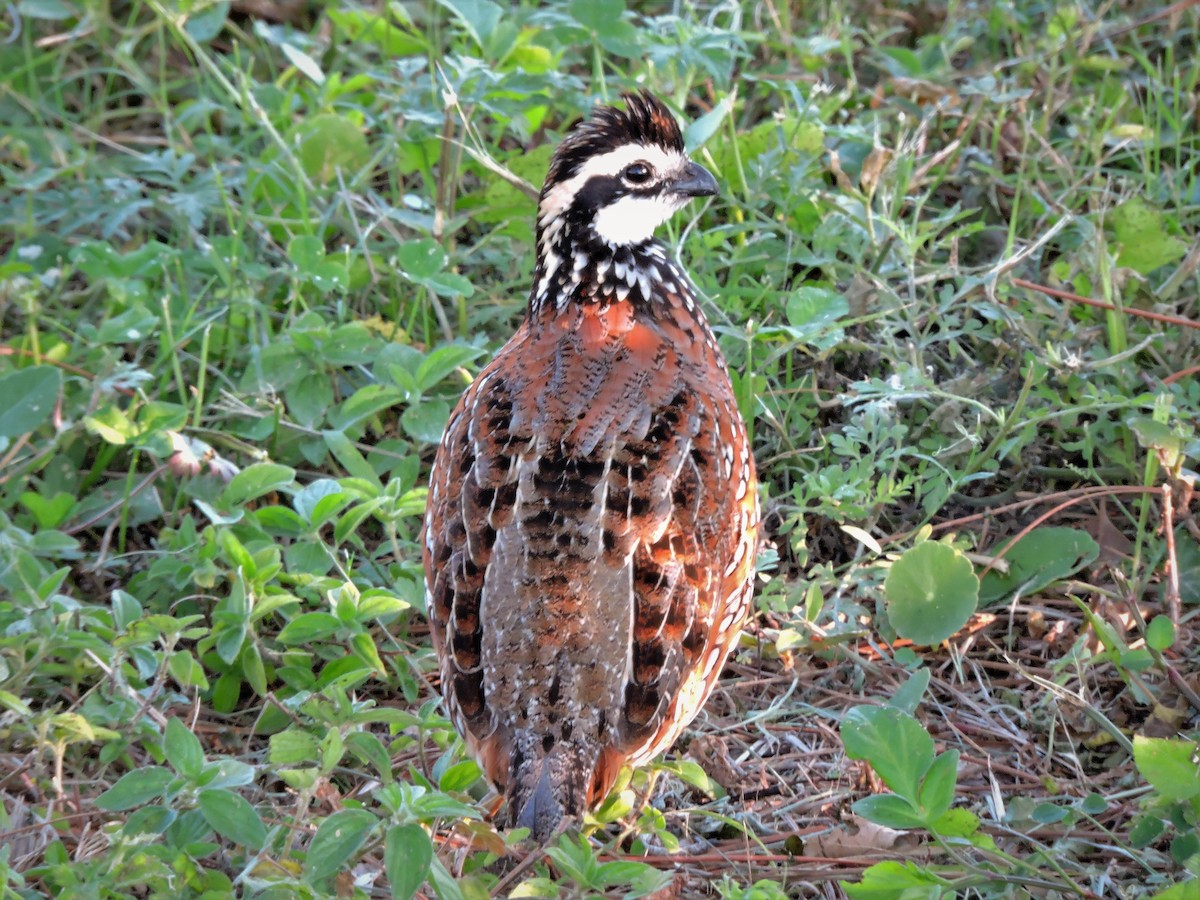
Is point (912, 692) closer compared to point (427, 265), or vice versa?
point (912, 692)

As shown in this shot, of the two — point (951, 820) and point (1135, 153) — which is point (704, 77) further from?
point (951, 820)

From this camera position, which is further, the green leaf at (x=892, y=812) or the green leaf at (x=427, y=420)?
the green leaf at (x=427, y=420)

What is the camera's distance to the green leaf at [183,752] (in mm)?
3406

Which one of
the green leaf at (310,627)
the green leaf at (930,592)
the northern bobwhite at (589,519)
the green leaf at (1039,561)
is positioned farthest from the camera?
the green leaf at (1039,561)

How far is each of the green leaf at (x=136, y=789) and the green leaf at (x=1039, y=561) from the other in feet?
7.89

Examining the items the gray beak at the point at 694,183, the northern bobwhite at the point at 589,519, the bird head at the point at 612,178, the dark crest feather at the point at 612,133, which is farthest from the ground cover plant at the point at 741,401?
the dark crest feather at the point at 612,133

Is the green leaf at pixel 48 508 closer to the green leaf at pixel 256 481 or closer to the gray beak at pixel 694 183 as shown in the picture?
the green leaf at pixel 256 481

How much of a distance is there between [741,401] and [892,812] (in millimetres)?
1781

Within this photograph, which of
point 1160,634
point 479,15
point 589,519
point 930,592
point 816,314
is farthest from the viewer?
point 479,15

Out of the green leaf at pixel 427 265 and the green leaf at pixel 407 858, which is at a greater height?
the green leaf at pixel 427 265

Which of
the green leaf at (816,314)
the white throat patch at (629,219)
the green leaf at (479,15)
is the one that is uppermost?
the green leaf at (479,15)

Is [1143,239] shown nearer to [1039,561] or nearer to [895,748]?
[1039,561]

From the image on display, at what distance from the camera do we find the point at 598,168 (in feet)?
14.3

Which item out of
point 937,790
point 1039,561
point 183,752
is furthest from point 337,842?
point 1039,561
